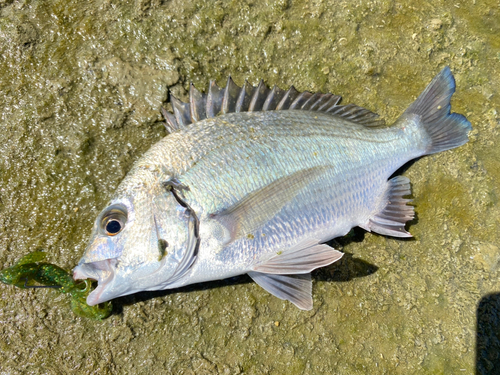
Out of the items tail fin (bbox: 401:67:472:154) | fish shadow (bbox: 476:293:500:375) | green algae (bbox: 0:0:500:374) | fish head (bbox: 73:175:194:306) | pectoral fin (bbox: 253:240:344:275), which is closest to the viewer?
fish head (bbox: 73:175:194:306)

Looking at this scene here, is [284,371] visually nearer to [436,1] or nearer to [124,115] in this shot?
[124,115]

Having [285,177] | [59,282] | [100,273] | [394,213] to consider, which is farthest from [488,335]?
[59,282]

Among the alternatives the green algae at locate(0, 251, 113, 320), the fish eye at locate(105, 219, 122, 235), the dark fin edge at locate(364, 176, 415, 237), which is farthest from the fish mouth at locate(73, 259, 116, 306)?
the dark fin edge at locate(364, 176, 415, 237)

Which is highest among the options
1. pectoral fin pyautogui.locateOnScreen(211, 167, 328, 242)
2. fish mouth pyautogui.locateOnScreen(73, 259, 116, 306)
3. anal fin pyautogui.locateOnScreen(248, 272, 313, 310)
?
pectoral fin pyautogui.locateOnScreen(211, 167, 328, 242)

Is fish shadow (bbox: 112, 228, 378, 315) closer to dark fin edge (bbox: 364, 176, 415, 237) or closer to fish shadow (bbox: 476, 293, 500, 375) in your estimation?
dark fin edge (bbox: 364, 176, 415, 237)

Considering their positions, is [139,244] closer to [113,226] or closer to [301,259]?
[113,226]

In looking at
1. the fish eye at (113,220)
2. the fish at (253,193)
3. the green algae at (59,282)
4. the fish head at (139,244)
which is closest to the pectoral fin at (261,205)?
the fish at (253,193)

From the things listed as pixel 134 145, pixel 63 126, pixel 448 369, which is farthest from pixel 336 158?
pixel 63 126
